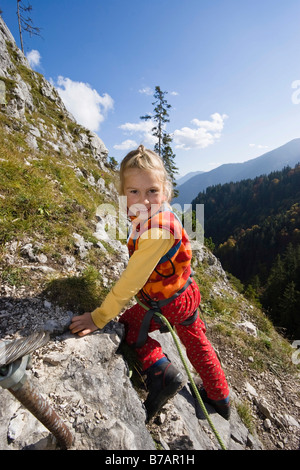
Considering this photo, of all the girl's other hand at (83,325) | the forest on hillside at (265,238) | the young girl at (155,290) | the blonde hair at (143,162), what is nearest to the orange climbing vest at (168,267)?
the young girl at (155,290)

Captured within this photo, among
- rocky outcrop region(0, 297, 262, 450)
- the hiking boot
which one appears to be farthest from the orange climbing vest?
the hiking boot

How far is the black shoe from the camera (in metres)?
2.69

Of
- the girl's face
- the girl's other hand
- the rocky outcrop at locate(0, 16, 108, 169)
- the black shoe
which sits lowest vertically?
the black shoe

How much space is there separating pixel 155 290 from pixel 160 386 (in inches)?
47.0

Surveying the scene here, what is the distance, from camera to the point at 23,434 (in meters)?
1.91

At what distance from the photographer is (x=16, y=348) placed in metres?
1.22

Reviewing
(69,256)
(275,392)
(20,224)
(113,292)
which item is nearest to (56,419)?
(113,292)

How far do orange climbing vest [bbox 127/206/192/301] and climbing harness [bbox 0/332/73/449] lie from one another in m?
1.65

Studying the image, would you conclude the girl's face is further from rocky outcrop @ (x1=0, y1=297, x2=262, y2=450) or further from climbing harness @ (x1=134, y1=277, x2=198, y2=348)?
rocky outcrop @ (x1=0, y1=297, x2=262, y2=450)

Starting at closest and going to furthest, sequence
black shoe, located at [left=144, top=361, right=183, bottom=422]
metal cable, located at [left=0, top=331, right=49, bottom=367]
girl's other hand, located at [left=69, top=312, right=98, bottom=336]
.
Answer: metal cable, located at [left=0, top=331, right=49, bottom=367] < black shoe, located at [left=144, top=361, right=183, bottom=422] < girl's other hand, located at [left=69, top=312, right=98, bottom=336]

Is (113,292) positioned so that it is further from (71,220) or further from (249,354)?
(249,354)

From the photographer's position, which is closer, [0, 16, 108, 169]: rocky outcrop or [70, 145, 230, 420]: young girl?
[70, 145, 230, 420]: young girl

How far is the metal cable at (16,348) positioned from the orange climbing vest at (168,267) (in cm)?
162
